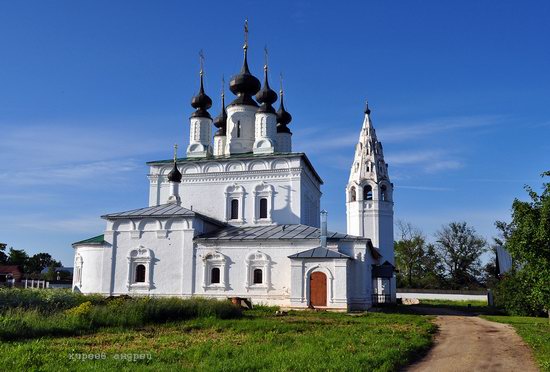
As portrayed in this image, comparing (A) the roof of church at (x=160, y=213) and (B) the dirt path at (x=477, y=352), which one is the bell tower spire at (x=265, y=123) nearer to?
(A) the roof of church at (x=160, y=213)

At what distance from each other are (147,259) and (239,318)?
9.02 meters

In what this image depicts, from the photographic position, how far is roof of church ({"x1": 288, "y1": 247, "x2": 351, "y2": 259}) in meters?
19.3

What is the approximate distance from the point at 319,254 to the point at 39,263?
5699 centimetres

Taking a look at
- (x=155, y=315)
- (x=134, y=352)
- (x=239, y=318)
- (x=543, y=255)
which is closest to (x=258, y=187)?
(x=239, y=318)

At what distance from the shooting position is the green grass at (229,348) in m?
7.21

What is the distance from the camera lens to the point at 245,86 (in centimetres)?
2667

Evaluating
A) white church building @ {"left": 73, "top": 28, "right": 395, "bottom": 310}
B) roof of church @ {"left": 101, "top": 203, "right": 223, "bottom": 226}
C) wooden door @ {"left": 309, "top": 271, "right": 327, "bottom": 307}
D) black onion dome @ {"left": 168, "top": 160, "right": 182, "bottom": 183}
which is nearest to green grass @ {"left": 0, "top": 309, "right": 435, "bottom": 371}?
wooden door @ {"left": 309, "top": 271, "right": 327, "bottom": 307}

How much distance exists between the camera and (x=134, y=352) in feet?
27.1

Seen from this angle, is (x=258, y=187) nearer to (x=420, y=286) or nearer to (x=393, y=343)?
(x=393, y=343)

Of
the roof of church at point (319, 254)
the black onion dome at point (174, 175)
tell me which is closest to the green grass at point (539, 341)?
the roof of church at point (319, 254)

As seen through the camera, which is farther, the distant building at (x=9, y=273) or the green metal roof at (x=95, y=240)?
the distant building at (x=9, y=273)

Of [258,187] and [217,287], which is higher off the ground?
Result: [258,187]

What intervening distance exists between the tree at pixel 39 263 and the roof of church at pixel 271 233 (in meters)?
47.9

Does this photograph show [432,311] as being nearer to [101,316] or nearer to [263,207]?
[263,207]
